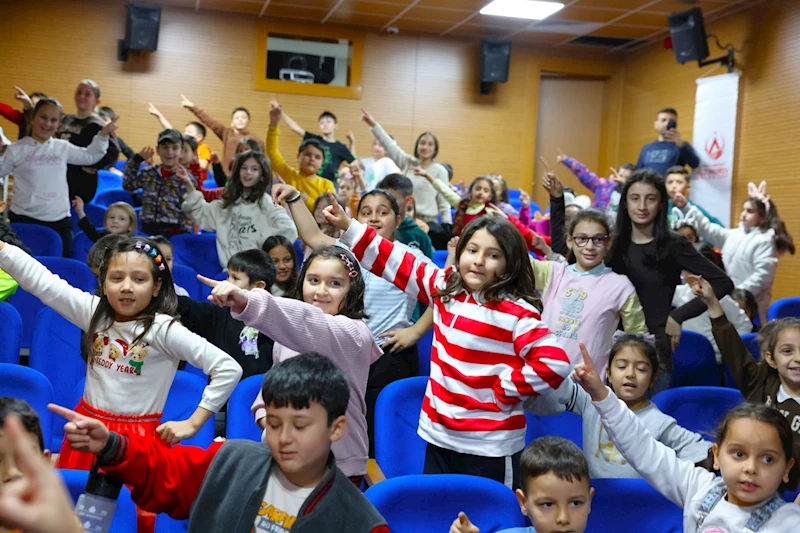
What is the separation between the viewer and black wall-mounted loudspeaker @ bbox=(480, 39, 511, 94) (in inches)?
392

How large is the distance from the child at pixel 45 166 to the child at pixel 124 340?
277 centimetres

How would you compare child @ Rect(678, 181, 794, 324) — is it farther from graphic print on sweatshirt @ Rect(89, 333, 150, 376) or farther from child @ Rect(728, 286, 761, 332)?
graphic print on sweatshirt @ Rect(89, 333, 150, 376)

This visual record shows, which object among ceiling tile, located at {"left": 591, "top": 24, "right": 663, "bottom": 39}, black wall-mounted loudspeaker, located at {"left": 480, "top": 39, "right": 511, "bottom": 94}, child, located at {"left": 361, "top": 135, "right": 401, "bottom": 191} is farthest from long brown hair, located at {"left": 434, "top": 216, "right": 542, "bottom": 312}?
black wall-mounted loudspeaker, located at {"left": 480, "top": 39, "right": 511, "bottom": 94}

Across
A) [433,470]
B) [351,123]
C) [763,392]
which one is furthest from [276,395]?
[351,123]

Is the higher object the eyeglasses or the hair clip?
the eyeglasses

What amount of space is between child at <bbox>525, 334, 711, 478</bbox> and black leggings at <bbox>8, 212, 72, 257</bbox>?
3517 mm

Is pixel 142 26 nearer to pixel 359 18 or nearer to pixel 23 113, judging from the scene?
pixel 359 18

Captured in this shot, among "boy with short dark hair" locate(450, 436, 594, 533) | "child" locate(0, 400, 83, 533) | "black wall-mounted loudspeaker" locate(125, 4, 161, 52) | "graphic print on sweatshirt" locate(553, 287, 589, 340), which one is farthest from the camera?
"black wall-mounted loudspeaker" locate(125, 4, 161, 52)

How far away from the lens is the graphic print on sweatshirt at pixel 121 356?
7.27 ft

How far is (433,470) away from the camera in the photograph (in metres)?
2.37

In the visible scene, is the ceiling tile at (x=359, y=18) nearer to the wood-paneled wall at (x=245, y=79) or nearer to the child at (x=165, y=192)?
the wood-paneled wall at (x=245, y=79)

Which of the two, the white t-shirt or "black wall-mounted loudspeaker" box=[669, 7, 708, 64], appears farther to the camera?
"black wall-mounted loudspeaker" box=[669, 7, 708, 64]

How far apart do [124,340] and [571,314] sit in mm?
1686

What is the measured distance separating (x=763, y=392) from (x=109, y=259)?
2.15 metres
